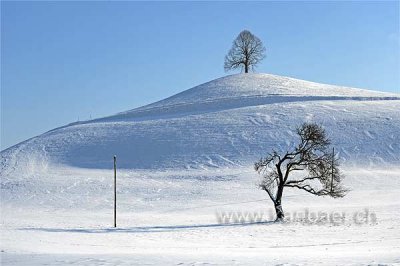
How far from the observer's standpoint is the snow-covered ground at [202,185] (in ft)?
60.5

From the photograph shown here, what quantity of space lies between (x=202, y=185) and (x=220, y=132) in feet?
68.8

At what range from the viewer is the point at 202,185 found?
47.7 m

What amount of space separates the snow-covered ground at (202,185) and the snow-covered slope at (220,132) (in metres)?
0.24

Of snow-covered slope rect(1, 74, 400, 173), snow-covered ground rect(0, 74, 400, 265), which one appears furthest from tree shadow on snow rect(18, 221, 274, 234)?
snow-covered slope rect(1, 74, 400, 173)

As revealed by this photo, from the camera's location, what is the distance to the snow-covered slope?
60.0 metres

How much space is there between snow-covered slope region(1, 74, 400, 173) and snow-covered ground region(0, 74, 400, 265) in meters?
0.24

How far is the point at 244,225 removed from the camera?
2877 cm

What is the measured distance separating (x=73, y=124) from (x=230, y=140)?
107 ft

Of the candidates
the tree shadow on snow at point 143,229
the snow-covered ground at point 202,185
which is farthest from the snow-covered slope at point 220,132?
the tree shadow on snow at point 143,229

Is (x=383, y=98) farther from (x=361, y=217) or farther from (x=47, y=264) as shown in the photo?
(x=47, y=264)

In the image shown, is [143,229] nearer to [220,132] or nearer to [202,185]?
[202,185]

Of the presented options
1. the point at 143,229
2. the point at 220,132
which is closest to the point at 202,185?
the point at 143,229

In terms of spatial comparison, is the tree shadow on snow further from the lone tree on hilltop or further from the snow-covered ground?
the lone tree on hilltop

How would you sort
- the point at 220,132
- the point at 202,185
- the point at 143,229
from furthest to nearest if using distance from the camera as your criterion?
the point at 220,132 < the point at 202,185 < the point at 143,229
